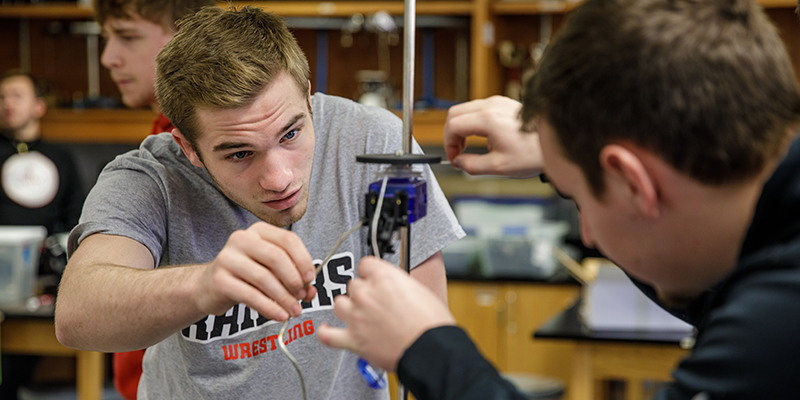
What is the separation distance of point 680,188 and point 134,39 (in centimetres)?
138

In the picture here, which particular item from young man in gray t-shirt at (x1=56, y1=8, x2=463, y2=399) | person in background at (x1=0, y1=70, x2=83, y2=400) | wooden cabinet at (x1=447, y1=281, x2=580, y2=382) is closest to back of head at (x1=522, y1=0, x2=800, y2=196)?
young man in gray t-shirt at (x1=56, y1=8, x2=463, y2=399)

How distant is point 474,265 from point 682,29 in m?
3.09

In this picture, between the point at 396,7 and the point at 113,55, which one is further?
the point at 396,7

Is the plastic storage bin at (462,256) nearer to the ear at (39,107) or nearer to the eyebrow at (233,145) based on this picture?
the ear at (39,107)

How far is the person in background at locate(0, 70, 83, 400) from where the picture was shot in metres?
3.81

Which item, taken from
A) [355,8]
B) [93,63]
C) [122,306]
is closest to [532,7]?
[355,8]

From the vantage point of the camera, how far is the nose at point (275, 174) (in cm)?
110

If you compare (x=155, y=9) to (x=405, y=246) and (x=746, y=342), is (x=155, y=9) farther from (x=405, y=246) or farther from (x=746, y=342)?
(x=746, y=342)

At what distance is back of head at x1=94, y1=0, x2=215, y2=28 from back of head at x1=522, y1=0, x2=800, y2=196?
1.17 metres

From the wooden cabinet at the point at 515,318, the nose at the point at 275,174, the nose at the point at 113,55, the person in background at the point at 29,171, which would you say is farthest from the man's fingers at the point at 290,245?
the person in background at the point at 29,171

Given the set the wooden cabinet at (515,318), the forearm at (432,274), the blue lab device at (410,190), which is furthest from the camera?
the wooden cabinet at (515,318)

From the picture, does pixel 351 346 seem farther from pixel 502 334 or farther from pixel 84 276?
pixel 502 334

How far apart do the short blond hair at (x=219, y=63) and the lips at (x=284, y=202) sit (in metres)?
0.16

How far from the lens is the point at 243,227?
123 centimetres
